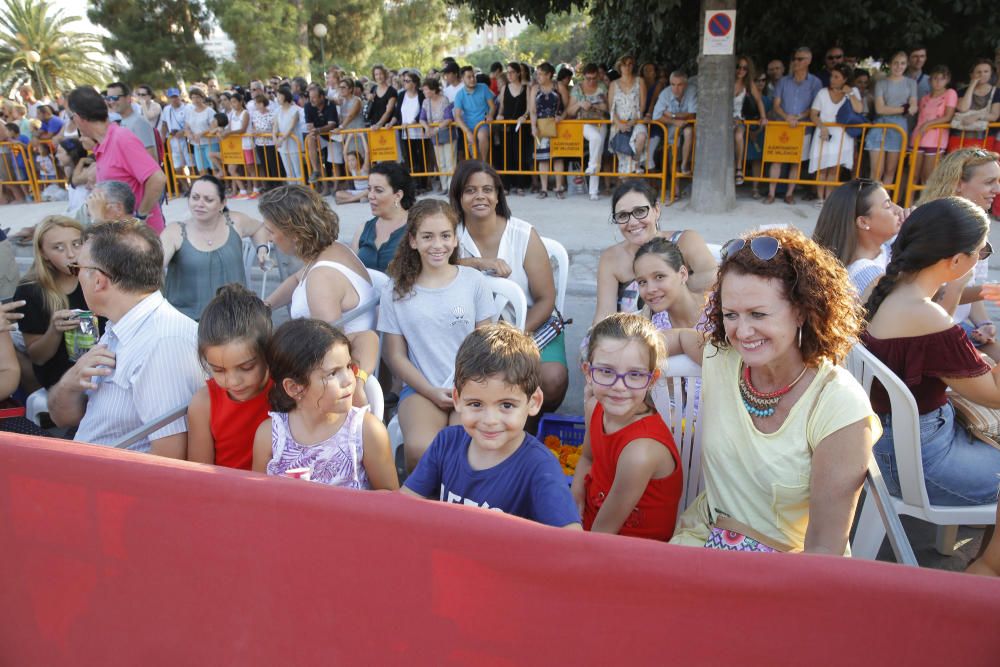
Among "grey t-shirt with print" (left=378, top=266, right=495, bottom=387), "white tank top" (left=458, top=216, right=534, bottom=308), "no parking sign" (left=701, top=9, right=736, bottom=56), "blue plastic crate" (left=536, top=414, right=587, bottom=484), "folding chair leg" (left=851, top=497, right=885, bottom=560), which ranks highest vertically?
"no parking sign" (left=701, top=9, right=736, bottom=56)

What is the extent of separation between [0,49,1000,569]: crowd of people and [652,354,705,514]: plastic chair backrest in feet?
0.14

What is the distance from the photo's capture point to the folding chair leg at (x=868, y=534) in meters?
2.17

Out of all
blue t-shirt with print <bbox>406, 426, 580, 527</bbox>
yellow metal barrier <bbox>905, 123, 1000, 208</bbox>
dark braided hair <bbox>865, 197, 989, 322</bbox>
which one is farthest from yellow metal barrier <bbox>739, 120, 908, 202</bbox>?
blue t-shirt with print <bbox>406, 426, 580, 527</bbox>

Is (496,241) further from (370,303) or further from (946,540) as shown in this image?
(946,540)

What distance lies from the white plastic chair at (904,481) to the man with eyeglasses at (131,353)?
2.51 meters

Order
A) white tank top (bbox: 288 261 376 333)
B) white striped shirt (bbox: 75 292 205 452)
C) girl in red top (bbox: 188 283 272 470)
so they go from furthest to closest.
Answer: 1. white tank top (bbox: 288 261 376 333)
2. white striped shirt (bbox: 75 292 205 452)
3. girl in red top (bbox: 188 283 272 470)

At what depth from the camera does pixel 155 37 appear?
1060 inches

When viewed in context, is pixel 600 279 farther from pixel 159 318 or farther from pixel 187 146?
pixel 187 146

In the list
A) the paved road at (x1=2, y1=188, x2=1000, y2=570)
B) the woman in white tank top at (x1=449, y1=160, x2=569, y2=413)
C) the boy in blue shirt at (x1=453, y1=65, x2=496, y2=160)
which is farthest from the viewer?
the boy in blue shirt at (x1=453, y1=65, x2=496, y2=160)

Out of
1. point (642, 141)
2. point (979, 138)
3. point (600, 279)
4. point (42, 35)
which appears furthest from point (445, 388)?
point (42, 35)

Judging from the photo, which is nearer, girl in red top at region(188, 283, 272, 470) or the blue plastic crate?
girl in red top at region(188, 283, 272, 470)

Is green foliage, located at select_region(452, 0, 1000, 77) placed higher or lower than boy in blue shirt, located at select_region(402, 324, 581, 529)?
higher

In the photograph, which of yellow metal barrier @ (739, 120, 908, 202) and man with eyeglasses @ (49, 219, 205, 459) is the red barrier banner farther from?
yellow metal barrier @ (739, 120, 908, 202)

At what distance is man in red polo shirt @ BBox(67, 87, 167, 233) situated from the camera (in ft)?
16.5
